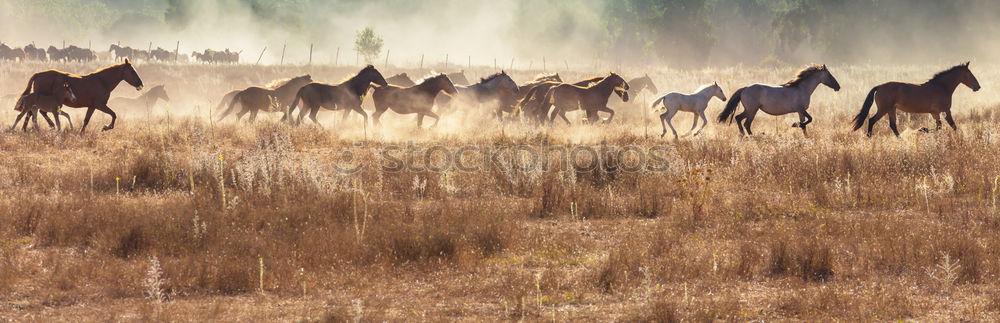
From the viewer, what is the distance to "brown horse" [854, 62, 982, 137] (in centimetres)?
1786

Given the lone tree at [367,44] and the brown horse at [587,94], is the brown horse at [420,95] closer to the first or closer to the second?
the brown horse at [587,94]

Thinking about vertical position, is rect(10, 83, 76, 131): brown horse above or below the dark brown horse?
below

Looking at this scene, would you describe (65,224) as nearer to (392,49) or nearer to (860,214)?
(860,214)

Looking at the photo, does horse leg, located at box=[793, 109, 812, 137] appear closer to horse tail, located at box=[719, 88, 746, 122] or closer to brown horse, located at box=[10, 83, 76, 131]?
horse tail, located at box=[719, 88, 746, 122]

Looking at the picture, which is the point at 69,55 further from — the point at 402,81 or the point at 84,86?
the point at 84,86

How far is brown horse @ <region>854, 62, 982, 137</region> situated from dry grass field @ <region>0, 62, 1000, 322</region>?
1393 millimetres

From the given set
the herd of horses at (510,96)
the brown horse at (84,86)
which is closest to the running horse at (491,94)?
the herd of horses at (510,96)

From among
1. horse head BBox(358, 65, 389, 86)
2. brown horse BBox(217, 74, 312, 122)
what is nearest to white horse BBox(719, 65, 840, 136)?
horse head BBox(358, 65, 389, 86)

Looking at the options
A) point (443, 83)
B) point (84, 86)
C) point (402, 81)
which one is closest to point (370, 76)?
point (443, 83)

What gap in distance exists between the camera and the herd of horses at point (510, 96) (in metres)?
18.1

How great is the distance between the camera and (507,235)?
9.05 metres

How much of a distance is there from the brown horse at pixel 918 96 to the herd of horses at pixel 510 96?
0.07 feet

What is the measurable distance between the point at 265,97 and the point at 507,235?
15.7m

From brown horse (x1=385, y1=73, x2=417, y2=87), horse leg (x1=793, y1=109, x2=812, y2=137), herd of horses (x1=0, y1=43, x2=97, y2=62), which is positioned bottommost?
horse leg (x1=793, y1=109, x2=812, y2=137)
